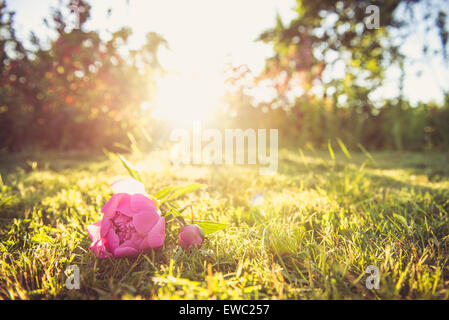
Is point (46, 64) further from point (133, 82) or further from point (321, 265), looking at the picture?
point (321, 265)

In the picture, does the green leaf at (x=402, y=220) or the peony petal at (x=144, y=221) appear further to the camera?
the green leaf at (x=402, y=220)

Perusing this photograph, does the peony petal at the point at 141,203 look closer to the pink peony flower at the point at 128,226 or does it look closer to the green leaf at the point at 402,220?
the pink peony flower at the point at 128,226

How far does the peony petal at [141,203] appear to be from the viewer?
761 millimetres

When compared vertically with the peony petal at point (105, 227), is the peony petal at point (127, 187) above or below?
above

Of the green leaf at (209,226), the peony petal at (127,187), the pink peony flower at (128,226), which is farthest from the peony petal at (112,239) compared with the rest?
the green leaf at (209,226)

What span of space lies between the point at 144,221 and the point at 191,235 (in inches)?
6.9

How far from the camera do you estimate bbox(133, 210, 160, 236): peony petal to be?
2.44ft

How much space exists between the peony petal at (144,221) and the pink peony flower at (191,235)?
4.9 inches

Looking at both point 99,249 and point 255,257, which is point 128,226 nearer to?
point 99,249

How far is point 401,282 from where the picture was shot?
697mm

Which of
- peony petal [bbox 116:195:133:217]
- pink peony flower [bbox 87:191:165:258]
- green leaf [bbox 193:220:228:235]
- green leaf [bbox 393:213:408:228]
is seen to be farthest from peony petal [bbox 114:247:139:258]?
Answer: green leaf [bbox 393:213:408:228]

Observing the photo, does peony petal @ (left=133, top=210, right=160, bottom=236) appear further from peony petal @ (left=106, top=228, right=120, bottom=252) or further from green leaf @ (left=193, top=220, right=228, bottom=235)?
green leaf @ (left=193, top=220, right=228, bottom=235)

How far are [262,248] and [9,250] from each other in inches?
38.2

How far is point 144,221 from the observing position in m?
0.76
